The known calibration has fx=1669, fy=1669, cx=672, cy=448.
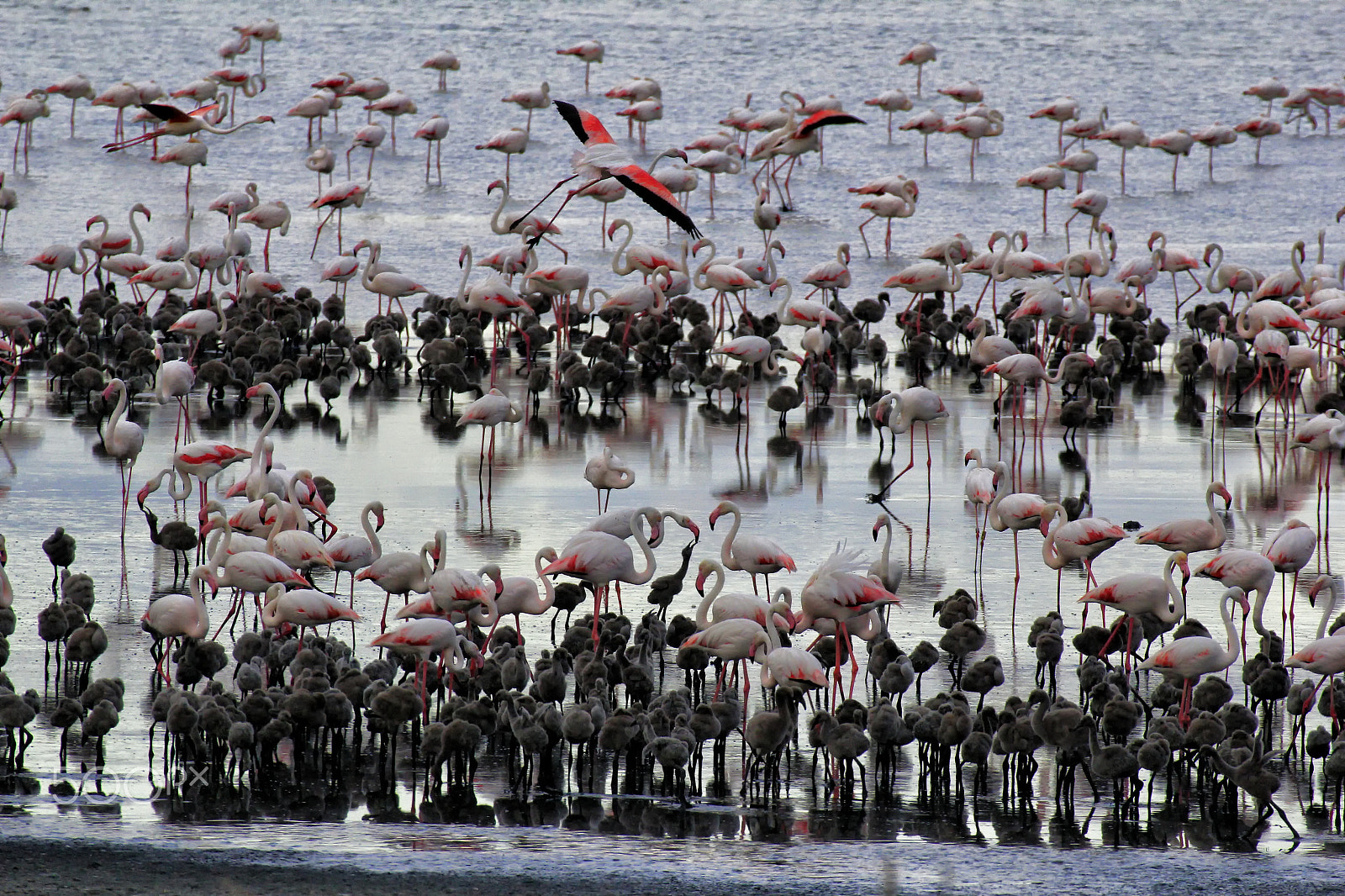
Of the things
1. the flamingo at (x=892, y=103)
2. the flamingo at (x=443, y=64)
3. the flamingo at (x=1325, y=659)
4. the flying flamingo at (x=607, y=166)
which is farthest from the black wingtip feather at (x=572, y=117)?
the flamingo at (x=443, y=64)

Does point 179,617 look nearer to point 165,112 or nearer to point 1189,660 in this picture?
point 1189,660

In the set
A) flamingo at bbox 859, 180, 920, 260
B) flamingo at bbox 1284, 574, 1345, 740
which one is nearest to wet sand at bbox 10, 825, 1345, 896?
flamingo at bbox 1284, 574, 1345, 740

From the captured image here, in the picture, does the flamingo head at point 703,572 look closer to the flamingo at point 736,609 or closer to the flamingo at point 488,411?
the flamingo at point 736,609

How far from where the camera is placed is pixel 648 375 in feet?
44.0

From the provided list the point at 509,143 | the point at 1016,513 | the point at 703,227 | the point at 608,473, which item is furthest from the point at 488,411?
the point at 509,143

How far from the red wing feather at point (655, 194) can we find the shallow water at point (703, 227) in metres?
2.04

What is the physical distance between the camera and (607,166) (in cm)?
770

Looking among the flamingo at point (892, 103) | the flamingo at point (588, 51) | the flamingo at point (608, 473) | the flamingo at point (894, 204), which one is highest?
the flamingo at point (588, 51)

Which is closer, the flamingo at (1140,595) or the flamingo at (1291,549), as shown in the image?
the flamingo at (1140,595)

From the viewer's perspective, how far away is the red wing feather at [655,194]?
6.16 m

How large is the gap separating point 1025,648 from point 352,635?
2.98 m

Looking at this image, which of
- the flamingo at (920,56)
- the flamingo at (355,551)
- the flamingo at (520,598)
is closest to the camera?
the flamingo at (520,598)

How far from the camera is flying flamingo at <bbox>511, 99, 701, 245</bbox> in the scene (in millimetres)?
6703

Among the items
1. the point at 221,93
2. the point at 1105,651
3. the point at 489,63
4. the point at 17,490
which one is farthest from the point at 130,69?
the point at 1105,651
